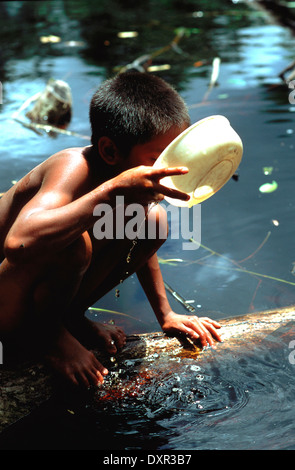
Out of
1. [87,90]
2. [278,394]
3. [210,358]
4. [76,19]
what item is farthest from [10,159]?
[76,19]

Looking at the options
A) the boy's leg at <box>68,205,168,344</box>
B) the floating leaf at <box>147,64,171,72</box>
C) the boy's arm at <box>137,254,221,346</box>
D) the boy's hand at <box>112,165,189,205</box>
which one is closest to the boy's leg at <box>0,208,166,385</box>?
the boy's leg at <box>68,205,168,344</box>

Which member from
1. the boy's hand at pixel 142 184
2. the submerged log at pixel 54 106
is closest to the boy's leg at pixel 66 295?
the boy's hand at pixel 142 184

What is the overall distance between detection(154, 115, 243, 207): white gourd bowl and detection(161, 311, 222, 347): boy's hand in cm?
64

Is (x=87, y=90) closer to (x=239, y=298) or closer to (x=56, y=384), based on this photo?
(x=239, y=298)

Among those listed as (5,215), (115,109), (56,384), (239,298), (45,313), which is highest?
(115,109)

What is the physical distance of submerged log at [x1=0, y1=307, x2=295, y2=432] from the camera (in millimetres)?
2078

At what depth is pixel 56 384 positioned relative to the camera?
2139 mm

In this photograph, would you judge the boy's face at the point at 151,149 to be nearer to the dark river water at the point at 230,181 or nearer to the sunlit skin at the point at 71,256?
the sunlit skin at the point at 71,256

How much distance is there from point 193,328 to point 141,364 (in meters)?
0.27

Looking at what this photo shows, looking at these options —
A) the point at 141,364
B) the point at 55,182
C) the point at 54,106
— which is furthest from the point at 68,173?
the point at 54,106

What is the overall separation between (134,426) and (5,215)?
2.98 ft

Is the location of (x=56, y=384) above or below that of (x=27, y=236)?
below

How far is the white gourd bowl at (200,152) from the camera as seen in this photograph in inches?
72.5

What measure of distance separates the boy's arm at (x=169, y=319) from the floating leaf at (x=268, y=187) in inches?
57.9
